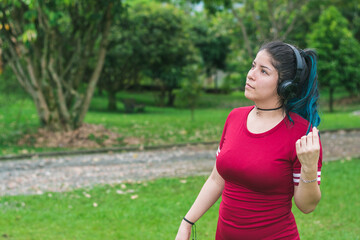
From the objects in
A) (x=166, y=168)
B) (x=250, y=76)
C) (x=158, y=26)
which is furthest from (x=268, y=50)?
(x=158, y=26)

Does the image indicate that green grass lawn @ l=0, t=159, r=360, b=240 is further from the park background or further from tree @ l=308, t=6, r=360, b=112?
tree @ l=308, t=6, r=360, b=112

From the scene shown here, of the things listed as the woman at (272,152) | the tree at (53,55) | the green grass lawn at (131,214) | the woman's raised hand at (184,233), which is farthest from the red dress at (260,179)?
the tree at (53,55)

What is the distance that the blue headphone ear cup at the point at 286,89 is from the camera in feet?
6.99

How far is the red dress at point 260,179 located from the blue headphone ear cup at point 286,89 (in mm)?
116

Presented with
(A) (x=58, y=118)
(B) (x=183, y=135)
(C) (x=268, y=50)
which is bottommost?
(B) (x=183, y=135)

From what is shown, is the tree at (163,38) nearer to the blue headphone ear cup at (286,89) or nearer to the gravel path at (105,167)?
the gravel path at (105,167)

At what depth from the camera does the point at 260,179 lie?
6.99 ft

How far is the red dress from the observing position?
2.12 meters

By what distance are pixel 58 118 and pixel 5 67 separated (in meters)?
2.80

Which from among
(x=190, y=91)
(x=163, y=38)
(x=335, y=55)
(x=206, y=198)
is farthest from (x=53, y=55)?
(x=335, y=55)

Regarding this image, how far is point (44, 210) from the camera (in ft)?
19.6

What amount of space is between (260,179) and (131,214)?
3919 millimetres

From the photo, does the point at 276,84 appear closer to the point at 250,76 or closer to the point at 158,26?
the point at 250,76

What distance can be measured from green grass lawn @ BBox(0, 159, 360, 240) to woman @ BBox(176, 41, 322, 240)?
3.05 m
